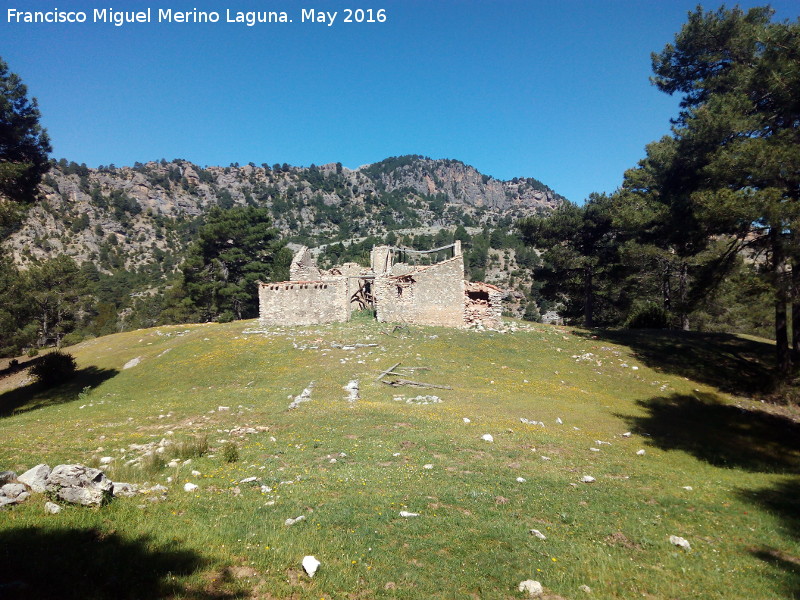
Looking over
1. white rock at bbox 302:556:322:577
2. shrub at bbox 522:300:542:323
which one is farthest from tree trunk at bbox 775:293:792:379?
shrub at bbox 522:300:542:323

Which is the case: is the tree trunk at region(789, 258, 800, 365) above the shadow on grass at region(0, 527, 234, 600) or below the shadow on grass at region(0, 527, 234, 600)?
above

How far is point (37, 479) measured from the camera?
20.4 feet

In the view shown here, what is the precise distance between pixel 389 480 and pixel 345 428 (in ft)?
13.2

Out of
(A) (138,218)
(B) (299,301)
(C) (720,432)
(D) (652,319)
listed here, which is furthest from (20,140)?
(A) (138,218)

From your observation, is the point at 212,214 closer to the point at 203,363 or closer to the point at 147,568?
the point at 203,363

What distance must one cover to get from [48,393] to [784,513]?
29.5 m

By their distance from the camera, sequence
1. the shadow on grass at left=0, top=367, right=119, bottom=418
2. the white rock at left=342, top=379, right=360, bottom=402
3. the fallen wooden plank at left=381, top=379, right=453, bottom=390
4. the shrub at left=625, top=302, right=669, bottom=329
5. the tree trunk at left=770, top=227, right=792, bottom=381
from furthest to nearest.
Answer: the shrub at left=625, top=302, right=669, bottom=329 < the shadow on grass at left=0, top=367, right=119, bottom=418 < the fallen wooden plank at left=381, top=379, right=453, bottom=390 < the white rock at left=342, top=379, right=360, bottom=402 < the tree trunk at left=770, top=227, right=792, bottom=381

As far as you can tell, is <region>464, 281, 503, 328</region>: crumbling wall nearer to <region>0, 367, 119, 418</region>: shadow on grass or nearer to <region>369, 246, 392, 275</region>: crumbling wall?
<region>369, 246, 392, 275</region>: crumbling wall

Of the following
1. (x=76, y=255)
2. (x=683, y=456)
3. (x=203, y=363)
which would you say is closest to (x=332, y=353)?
(x=203, y=363)

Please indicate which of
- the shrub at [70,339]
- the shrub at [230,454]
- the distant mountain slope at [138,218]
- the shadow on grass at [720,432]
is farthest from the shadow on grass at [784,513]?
the distant mountain slope at [138,218]

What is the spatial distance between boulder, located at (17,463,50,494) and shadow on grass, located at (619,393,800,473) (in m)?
15.2

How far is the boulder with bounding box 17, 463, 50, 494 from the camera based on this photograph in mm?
6094

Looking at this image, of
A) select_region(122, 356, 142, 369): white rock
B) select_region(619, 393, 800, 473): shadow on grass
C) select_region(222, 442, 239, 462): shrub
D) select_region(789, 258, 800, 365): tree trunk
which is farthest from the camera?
select_region(122, 356, 142, 369): white rock

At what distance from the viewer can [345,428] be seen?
12.0 metres
